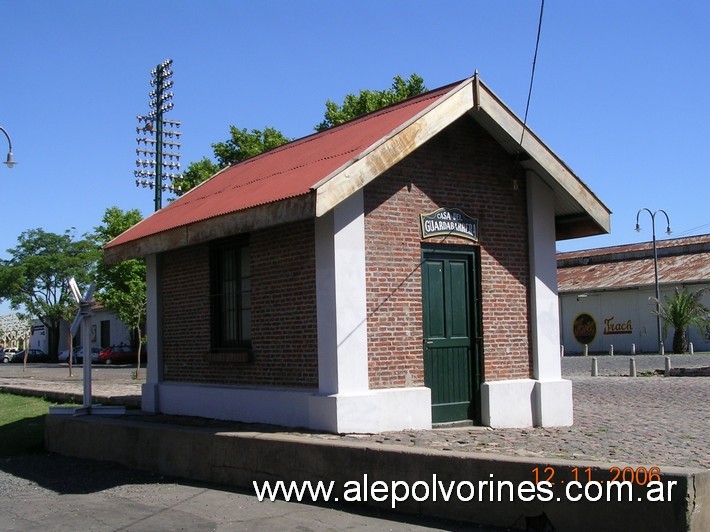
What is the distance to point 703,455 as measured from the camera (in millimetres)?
8273

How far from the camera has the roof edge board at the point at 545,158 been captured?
443 inches

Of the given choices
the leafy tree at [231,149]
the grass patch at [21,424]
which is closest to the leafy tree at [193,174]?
the leafy tree at [231,149]

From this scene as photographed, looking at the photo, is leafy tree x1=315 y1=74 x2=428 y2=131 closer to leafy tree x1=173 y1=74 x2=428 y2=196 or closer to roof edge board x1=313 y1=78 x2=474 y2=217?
leafy tree x1=173 y1=74 x2=428 y2=196

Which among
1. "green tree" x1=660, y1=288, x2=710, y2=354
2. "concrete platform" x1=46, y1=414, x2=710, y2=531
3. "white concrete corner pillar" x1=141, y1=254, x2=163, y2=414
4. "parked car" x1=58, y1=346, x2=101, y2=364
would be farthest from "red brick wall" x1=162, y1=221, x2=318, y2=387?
"parked car" x1=58, y1=346, x2=101, y2=364

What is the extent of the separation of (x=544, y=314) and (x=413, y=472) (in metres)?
4.90

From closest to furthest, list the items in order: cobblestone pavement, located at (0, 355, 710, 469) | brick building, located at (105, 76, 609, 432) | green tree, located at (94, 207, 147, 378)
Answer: cobblestone pavement, located at (0, 355, 710, 469), brick building, located at (105, 76, 609, 432), green tree, located at (94, 207, 147, 378)

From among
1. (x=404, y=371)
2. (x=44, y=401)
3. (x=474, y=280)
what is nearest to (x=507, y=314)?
(x=474, y=280)

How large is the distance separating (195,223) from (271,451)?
3.63 metres

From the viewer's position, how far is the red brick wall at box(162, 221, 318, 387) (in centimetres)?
1070

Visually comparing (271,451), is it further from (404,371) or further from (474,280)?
(474,280)

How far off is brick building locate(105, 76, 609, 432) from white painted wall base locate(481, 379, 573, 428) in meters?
0.02

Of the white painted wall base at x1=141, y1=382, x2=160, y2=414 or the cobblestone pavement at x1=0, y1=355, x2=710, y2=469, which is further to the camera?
the white painted wall base at x1=141, y1=382, x2=160, y2=414

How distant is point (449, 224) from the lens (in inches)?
452

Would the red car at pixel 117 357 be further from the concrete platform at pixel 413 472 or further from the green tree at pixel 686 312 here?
the concrete platform at pixel 413 472
